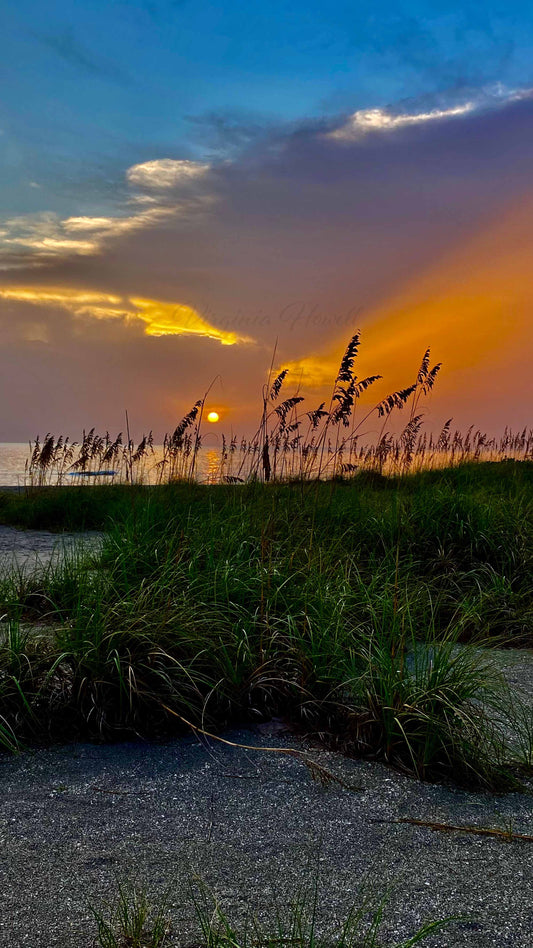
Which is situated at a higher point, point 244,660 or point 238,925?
point 244,660

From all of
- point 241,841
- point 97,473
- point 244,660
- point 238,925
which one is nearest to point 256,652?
point 244,660

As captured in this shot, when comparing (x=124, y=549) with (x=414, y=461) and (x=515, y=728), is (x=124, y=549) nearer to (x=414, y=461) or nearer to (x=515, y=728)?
(x=515, y=728)

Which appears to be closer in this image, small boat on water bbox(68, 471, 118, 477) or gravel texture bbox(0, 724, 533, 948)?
gravel texture bbox(0, 724, 533, 948)

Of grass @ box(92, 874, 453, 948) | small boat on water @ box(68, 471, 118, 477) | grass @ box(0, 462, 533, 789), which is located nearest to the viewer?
grass @ box(92, 874, 453, 948)

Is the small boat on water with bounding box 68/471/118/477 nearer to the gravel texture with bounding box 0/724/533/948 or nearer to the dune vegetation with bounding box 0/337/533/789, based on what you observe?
the dune vegetation with bounding box 0/337/533/789

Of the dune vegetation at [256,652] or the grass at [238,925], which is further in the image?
the dune vegetation at [256,652]

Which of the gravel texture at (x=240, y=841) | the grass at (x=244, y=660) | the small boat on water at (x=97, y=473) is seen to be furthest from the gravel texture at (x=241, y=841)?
the small boat on water at (x=97, y=473)

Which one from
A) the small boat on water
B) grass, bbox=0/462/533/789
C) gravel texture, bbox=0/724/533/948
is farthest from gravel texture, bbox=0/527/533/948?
the small boat on water

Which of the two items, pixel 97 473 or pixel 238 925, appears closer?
pixel 238 925

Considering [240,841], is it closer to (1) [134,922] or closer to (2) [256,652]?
(1) [134,922]

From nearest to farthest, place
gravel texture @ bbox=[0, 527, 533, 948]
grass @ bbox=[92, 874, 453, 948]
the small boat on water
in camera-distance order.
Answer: grass @ bbox=[92, 874, 453, 948] → gravel texture @ bbox=[0, 527, 533, 948] → the small boat on water

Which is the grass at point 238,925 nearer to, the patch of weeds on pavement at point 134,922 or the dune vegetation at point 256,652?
the patch of weeds on pavement at point 134,922

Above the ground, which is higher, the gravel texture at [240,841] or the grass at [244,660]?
the grass at [244,660]

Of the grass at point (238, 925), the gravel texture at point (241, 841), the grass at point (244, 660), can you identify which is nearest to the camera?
the grass at point (238, 925)
